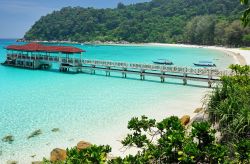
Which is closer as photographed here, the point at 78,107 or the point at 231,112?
the point at 231,112

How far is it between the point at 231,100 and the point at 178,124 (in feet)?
11.5

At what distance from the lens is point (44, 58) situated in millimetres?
40562

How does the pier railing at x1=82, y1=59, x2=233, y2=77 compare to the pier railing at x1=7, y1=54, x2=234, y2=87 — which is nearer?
the pier railing at x1=82, y1=59, x2=233, y2=77

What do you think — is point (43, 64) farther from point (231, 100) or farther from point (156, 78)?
point (231, 100)

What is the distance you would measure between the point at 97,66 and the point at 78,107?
2119 cm

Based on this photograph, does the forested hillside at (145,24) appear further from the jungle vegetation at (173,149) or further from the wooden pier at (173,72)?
the jungle vegetation at (173,149)

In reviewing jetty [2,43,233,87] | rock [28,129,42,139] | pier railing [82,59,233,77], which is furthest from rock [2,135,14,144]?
jetty [2,43,233,87]

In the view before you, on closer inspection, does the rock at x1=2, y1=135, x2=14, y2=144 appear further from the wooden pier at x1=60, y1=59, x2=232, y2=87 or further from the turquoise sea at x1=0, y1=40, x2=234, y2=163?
the wooden pier at x1=60, y1=59, x2=232, y2=87

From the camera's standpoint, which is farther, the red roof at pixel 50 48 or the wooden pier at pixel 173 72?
the red roof at pixel 50 48

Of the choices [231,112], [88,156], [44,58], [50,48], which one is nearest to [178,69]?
[50,48]

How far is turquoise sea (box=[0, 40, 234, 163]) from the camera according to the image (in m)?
13.2

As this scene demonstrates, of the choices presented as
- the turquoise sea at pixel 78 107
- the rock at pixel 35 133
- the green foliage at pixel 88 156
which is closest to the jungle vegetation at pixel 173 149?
the green foliage at pixel 88 156

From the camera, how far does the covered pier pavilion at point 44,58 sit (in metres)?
37.8

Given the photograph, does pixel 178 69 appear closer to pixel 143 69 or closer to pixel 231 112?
pixel 143 69
